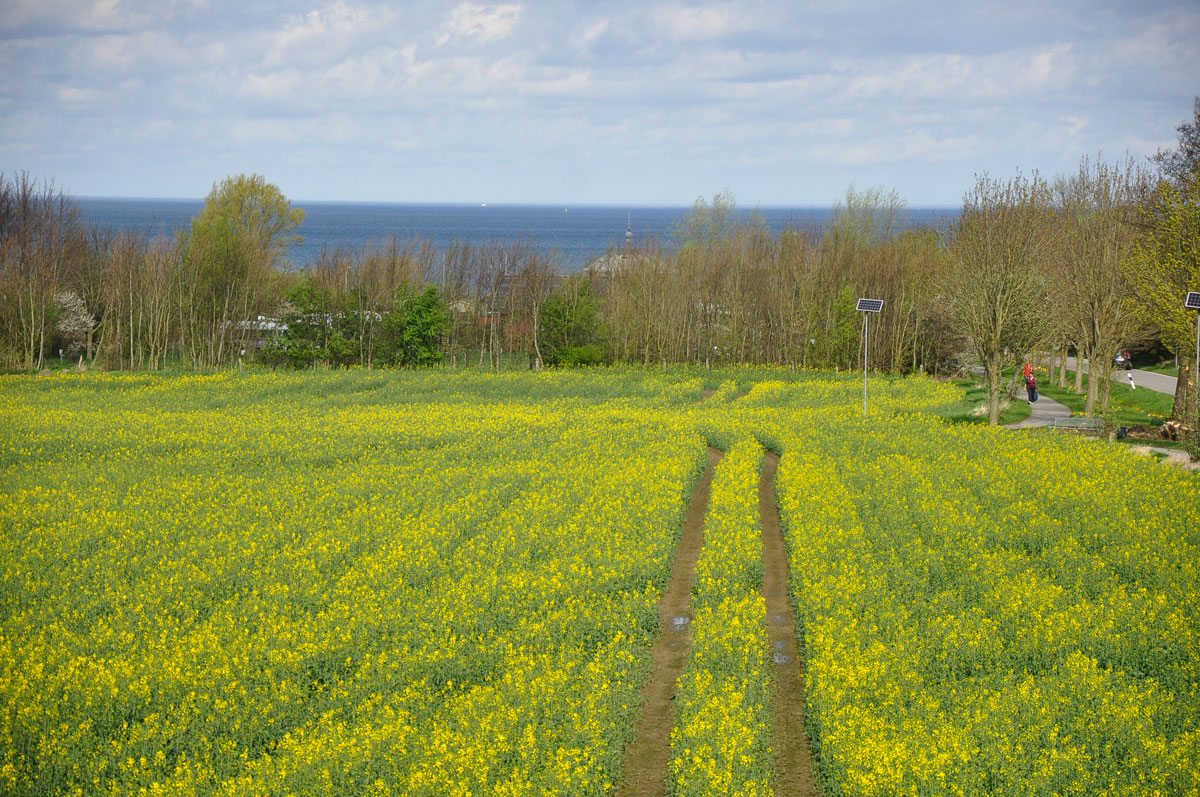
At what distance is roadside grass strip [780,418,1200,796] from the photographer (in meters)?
11.6

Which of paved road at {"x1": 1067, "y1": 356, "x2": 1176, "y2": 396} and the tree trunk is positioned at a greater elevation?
the tree trunk

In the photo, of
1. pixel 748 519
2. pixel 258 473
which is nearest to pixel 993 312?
pixel 748 519

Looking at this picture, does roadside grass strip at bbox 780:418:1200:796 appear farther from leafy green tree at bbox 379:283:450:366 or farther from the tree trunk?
leafy green tree at bbox 379:283:450:366

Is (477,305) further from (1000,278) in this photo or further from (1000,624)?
(1000,624)

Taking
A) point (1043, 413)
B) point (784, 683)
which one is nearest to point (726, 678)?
point (784, 683)

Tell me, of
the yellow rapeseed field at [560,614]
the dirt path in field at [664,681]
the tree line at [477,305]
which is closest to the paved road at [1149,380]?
the tree line at [477,305]

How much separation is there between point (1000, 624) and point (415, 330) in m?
46.0

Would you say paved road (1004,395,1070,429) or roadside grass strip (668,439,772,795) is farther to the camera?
paved road (1004,395,1070,429)

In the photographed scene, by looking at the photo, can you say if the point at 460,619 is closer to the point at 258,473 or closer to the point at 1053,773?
the point at 1053,773

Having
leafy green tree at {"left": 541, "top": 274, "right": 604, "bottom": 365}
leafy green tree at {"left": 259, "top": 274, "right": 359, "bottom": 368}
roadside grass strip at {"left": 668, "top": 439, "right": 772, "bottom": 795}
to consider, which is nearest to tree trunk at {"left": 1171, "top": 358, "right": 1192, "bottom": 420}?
roadside grass strip at {"left": 668, "top": 439, "right": 772, "bottom": 795}

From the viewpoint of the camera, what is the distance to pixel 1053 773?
11.2m

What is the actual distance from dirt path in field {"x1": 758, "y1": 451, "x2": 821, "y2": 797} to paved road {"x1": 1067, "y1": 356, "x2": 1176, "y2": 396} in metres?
34.1

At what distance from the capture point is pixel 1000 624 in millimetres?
15836

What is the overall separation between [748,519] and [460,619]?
8623mm
